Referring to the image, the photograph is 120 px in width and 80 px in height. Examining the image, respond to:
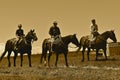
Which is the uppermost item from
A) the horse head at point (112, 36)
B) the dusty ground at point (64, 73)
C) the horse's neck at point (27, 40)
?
the horse head at point (112, 36)

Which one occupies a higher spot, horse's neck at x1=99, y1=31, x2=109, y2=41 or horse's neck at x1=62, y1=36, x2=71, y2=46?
horse's neck at x1=99, y1=31, x2=109, y2=41

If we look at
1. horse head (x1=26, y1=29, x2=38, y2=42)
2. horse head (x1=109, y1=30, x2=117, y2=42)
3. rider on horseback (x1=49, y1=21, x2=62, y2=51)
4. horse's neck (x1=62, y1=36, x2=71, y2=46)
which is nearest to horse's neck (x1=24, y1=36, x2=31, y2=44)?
horse head (x1=26, y1=29, x2=38, y2=42)

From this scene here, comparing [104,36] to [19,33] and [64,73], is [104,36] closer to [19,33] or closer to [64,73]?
[19,33]

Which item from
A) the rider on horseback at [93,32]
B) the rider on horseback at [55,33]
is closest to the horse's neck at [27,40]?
the rider on horseback at [55,33]

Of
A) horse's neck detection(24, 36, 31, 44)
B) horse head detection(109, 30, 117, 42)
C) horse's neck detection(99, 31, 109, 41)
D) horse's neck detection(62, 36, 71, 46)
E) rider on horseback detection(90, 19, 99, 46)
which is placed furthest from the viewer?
horse's neck detection(99, 31, 109, 41)

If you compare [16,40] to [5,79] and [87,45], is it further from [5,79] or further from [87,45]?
[5,79]

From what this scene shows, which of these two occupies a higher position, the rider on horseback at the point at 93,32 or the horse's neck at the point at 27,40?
the rider on horseback at the point at 93,32

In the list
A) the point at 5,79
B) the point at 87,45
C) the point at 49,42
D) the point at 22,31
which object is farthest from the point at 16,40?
the point at 5,79

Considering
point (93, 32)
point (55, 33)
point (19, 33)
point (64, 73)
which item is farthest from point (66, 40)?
point (64, 73)

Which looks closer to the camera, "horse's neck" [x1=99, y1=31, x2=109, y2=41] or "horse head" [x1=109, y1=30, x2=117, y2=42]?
"horse head" [x1=109, y1=30, x2=117, y2=42]

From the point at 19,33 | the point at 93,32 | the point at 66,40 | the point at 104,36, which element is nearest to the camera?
the point at 66,40

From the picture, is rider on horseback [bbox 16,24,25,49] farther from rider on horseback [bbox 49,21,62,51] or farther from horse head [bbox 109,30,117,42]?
horse head [bbox 109,30,117,42]

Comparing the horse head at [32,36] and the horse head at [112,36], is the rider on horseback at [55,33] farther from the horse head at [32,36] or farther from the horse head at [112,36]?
the horse head at [112,36]

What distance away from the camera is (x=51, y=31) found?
34.2 meters
